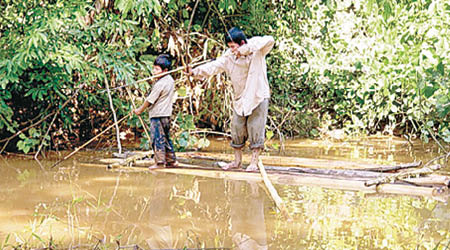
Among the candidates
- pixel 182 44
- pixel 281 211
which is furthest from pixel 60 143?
pixel 281 211

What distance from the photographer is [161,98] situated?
6980mm

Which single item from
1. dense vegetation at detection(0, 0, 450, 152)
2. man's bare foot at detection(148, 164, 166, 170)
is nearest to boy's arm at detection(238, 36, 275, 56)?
dense vegetation at detection(0, 0, 450, 152)

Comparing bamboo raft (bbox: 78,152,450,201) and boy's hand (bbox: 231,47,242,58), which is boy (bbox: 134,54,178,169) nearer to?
bamboo raft (bbox: 78,152,450,201)

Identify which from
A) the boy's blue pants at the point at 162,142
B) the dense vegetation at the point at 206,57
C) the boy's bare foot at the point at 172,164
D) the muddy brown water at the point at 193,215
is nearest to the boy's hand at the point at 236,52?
the dense vegetation at the point at 206,57

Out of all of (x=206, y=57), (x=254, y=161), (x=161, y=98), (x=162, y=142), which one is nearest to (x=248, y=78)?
(x=254, y=161)

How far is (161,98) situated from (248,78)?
1.20m

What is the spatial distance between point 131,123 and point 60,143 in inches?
49.7

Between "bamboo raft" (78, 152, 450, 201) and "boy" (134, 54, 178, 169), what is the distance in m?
0.20

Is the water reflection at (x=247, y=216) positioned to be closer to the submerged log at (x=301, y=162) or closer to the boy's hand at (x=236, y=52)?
the submerged log at (x=301, y=162)

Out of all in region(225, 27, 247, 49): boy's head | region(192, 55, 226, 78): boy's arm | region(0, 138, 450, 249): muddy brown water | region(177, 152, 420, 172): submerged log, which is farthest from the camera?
region(177, 152, 420, 172): submerged log

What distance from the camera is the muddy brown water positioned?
153 inches

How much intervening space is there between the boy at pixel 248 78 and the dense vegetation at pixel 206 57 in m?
0.59

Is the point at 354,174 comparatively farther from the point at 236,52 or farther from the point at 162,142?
the point at 162,142

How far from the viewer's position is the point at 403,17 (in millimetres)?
9500
